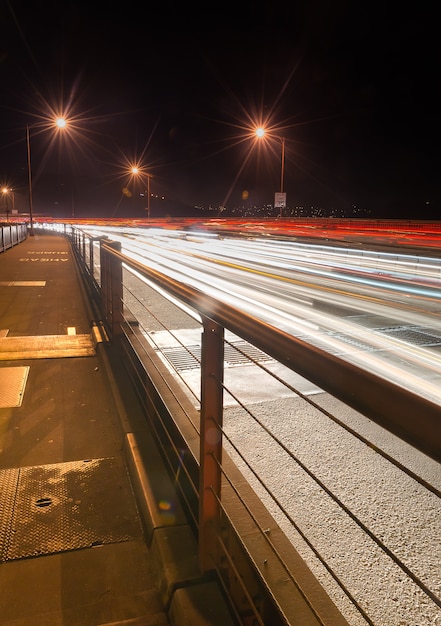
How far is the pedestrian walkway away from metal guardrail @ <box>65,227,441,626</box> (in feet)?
0.57

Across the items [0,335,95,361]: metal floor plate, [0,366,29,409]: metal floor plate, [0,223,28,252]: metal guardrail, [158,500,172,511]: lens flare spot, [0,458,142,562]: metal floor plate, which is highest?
[0,223,28,252]: metal guardrail

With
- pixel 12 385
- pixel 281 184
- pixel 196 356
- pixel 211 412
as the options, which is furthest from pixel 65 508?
pixel 281 184

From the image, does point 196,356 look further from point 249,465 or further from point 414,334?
point 249,465

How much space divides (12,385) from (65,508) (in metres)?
2.67

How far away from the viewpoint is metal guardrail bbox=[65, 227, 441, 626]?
1.32 meters

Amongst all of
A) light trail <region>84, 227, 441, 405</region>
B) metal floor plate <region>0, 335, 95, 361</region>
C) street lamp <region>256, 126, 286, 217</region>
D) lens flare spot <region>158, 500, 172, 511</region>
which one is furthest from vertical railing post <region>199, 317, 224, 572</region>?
street lamp <region>256, 126, 286, 217</region>

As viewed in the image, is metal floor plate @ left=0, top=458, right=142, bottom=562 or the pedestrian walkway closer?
the pedestrian walkway

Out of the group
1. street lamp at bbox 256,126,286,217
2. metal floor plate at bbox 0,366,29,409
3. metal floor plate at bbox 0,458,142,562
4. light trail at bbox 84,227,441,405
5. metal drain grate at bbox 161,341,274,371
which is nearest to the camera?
metal floor plate at bbox 0,458,142,562

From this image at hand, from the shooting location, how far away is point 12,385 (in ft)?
19.4

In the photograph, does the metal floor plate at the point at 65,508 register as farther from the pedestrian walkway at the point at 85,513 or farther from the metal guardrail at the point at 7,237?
the metal guardrail at the point at 7,237

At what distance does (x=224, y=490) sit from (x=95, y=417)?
8.04 feet

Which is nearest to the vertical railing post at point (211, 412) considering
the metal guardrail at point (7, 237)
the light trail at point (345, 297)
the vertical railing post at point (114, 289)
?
the light trail at point (345, 297)

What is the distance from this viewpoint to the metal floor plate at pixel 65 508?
3.25 meters

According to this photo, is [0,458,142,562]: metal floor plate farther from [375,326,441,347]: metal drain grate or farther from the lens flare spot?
[375,326,441,347]: metal drain grate
